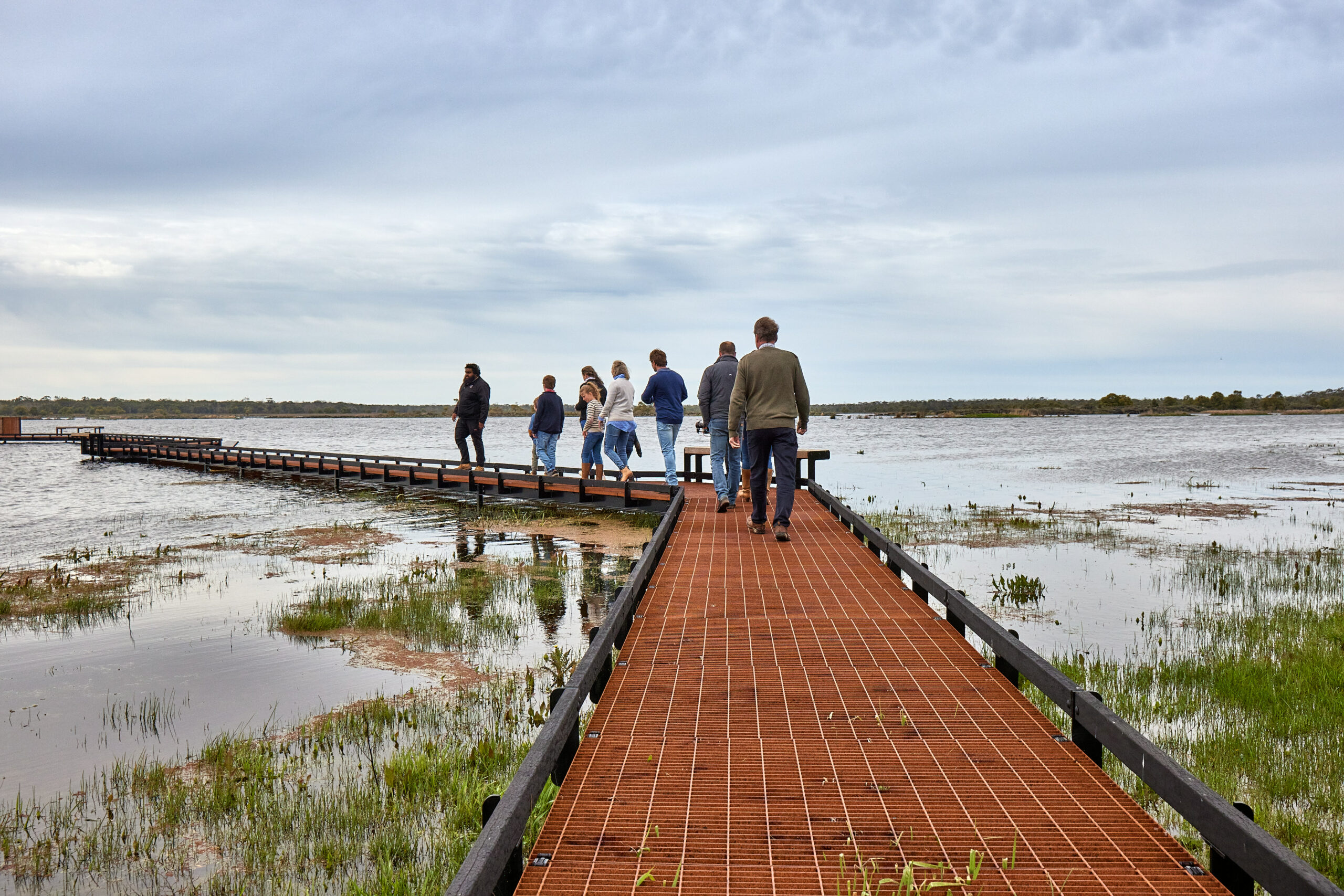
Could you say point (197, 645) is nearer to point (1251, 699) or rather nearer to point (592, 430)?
point (592, 430)

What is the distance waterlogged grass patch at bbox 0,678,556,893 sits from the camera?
4137 mm

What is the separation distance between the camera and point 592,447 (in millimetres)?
16453

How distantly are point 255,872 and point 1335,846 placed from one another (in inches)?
214

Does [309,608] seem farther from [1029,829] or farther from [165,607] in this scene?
[1029,829]

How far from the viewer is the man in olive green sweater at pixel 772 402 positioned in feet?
28.5

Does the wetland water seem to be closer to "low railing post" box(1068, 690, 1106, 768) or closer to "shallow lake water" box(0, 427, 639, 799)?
"shallow lake water" box(0, 427, 639, 799)

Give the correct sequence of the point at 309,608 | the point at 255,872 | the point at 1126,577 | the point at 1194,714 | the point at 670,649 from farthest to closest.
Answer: the point at 1126,577 < the point at 309,608 < the point at 1194,714 < the point at 670,649 < the point at 255,872

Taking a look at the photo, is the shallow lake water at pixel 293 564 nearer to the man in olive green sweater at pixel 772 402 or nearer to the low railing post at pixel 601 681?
the man in olive green sweater at pixel 772 402

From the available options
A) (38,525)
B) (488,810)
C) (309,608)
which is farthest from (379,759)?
(38,525)

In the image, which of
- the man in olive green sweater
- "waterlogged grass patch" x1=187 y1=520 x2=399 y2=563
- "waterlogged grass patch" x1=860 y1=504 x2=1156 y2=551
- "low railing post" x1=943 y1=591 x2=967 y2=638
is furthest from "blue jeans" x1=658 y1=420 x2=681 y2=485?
"low railing post" x1=943 y1=591 x2=967 y2=638

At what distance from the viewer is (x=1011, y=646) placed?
460cm

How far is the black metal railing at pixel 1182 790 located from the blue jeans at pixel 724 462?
19.8 feet

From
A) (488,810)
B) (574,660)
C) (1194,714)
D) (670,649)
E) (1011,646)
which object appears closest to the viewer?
(488,810)

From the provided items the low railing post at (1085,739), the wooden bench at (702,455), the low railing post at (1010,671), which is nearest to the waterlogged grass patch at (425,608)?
the low railing post at (1010,671)
